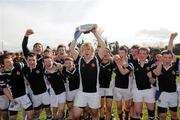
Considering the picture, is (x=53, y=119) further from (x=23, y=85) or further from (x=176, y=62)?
(x=176, y=62)

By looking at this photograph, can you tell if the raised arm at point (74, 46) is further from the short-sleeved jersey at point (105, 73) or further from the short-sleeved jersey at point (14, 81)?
the short-sleeved jersey at point (14, 81)

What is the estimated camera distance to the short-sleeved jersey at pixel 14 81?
9719 millimetres

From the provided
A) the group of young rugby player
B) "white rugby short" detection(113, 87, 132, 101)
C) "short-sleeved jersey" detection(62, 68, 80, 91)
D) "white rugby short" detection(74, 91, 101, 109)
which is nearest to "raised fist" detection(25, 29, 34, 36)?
the group of young rugby player

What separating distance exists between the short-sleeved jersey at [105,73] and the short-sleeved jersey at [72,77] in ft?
2.38

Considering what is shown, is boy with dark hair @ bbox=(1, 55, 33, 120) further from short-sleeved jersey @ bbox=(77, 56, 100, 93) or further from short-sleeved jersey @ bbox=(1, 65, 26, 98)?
short-sleeved jersey @ bbox=(77, 56, 100, 93)

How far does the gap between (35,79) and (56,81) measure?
60cm

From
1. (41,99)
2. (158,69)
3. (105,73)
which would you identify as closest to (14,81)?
(41,99)

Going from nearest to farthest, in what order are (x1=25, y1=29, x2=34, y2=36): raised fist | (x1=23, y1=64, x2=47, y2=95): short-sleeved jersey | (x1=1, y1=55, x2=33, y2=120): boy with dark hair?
(x1=1, y1=55, x2=33, y2=120): boy with dark hair
(x1=23, y1=64, x2=47, y2=95): short-sleeved jersey
(x1=25, y1=29, x2=34, y2=36): raised fist

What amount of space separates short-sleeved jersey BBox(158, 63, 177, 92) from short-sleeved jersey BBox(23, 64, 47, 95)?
10.9 feet

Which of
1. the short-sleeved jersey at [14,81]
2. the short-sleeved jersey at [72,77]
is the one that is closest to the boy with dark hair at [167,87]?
the short-sleeved jersey at [72,77]

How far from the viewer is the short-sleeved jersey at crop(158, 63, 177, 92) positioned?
9195 millimetres

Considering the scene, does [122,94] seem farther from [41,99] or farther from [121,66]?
[41,99]

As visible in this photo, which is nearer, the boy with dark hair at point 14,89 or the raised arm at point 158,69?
the raised arm at point 158,69

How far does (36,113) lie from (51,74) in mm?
1208
